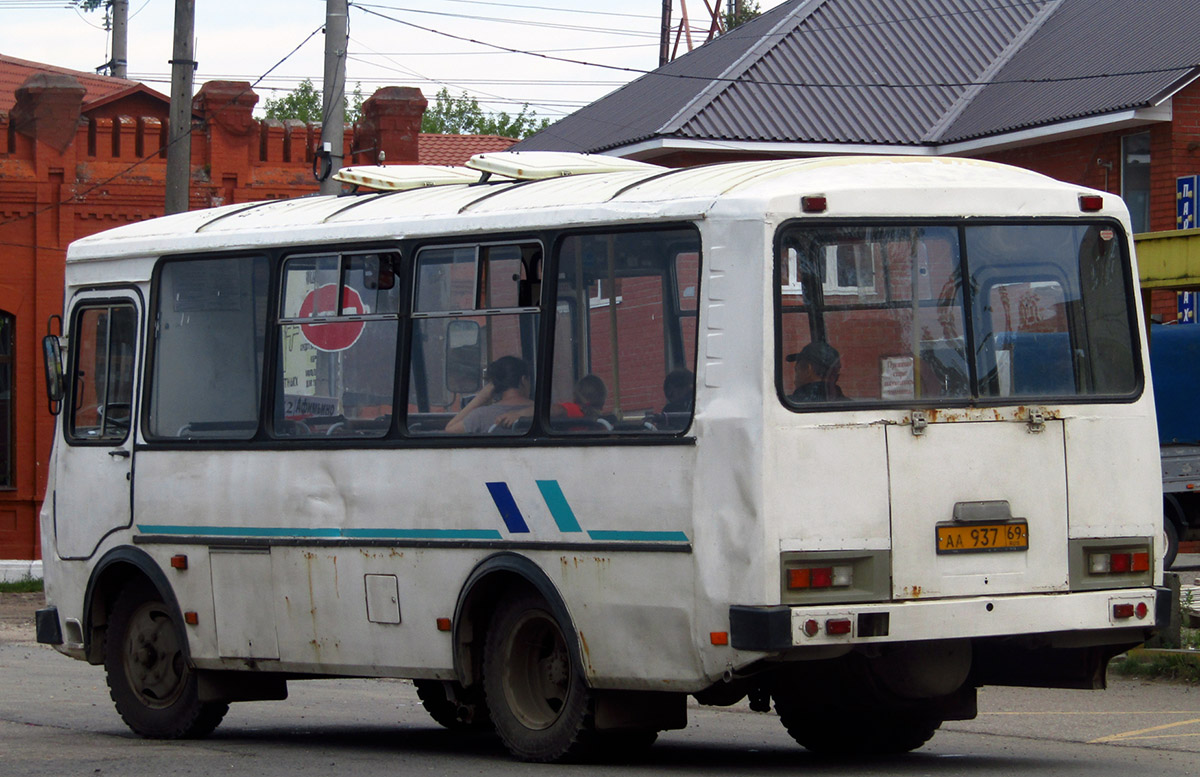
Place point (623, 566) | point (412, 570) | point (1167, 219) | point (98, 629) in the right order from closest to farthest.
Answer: point (623, 566), point (412, 570), point (98, 629), point (1167, 219)

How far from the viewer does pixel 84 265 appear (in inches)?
470

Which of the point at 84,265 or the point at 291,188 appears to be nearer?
the point at 84,265

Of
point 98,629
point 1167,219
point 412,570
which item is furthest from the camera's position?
point 1167,219

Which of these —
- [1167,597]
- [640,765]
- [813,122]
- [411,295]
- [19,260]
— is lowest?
[640,765]

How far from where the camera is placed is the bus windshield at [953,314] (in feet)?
27.6

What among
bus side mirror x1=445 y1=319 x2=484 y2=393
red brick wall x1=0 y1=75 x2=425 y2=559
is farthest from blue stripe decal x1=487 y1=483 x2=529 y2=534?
red brick wall x1=0 y1=75 x2=425 y2=559

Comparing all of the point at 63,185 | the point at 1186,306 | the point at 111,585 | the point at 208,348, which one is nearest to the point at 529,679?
the point at 208,348

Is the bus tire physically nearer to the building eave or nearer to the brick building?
the building eave

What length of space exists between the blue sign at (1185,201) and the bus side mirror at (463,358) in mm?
16286

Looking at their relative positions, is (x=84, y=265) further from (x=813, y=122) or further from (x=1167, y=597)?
(x=813, y=122)

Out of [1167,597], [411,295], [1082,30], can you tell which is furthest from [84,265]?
[1082,30]

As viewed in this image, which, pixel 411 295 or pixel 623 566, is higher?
pixel 411 295

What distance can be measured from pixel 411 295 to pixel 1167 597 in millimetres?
3920

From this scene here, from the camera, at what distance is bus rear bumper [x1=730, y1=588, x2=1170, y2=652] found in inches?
316
